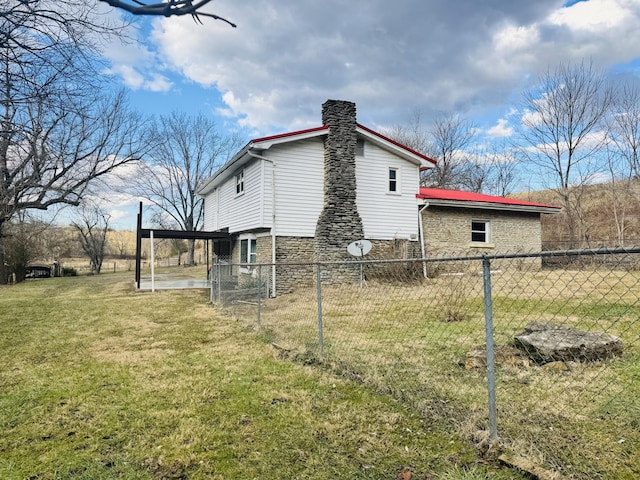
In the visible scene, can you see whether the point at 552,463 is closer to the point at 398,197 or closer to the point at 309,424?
the point at 309,424

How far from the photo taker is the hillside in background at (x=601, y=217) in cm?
2267

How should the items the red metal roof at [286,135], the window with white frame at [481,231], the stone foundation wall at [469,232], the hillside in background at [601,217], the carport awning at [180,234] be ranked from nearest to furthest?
the red metal roof at [286,135]
the stone foundation wall at [469,232]
the carport awning at [180,234]
the window with white frame at [481,231]
the hillside in background at [601,217]

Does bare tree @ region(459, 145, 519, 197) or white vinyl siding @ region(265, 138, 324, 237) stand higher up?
bare tree @ region(459, 145, 519, 197)

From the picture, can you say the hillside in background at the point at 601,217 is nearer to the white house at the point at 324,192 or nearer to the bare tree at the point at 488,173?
the bare tree at the point at 488,173

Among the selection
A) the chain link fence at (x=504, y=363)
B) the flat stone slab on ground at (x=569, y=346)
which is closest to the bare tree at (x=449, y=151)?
the chain link fence at (x=504, y=363)

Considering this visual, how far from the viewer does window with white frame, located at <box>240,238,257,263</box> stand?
15.0 meters

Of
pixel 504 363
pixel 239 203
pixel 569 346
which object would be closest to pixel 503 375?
pixel 504 363

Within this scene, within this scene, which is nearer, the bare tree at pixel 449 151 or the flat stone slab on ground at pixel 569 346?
the flat stone slab on ground at pixel 569 346

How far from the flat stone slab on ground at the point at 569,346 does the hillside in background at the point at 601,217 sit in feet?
62.9

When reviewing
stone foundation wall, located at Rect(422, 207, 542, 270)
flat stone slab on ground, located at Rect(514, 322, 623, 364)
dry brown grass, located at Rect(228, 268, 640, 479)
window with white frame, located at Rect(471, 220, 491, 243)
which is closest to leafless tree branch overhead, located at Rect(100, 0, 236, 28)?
dry brown grass, located at Rect(228, 268, 640, 479)

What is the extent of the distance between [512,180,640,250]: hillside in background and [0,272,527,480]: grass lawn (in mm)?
21714

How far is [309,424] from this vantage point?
335 centimetres

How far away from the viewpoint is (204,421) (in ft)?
11.4

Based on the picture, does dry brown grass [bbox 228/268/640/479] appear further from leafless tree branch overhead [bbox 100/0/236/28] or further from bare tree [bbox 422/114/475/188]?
bare tree [bbox 422/114/475/188]
